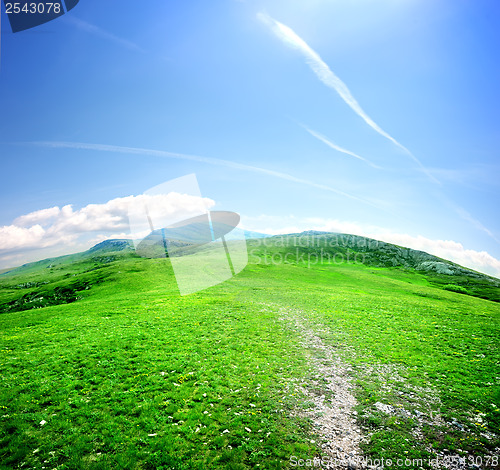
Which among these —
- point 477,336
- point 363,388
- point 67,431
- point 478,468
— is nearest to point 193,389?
point 67,431

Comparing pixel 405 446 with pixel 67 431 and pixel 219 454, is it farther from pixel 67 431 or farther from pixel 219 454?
pixel 67 431

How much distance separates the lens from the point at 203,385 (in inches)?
618

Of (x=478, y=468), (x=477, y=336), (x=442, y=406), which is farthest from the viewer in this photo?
(x=477, y=336)

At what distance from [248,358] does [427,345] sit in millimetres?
17890

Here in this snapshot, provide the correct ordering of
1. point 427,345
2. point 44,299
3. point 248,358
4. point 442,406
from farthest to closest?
point 44,299, point 427,345, point 248,358, point 442,406

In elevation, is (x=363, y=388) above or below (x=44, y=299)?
above

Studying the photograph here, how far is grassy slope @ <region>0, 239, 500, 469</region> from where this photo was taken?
1067 centimetres

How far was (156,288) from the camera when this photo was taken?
184ft

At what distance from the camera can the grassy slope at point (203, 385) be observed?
10.7 m

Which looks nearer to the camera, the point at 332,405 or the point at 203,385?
the point at 332,405

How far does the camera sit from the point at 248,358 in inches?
789

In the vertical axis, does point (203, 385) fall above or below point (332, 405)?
below

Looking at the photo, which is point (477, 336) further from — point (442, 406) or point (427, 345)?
point (442, 406)

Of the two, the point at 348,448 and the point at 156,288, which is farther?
the point at 156,288
